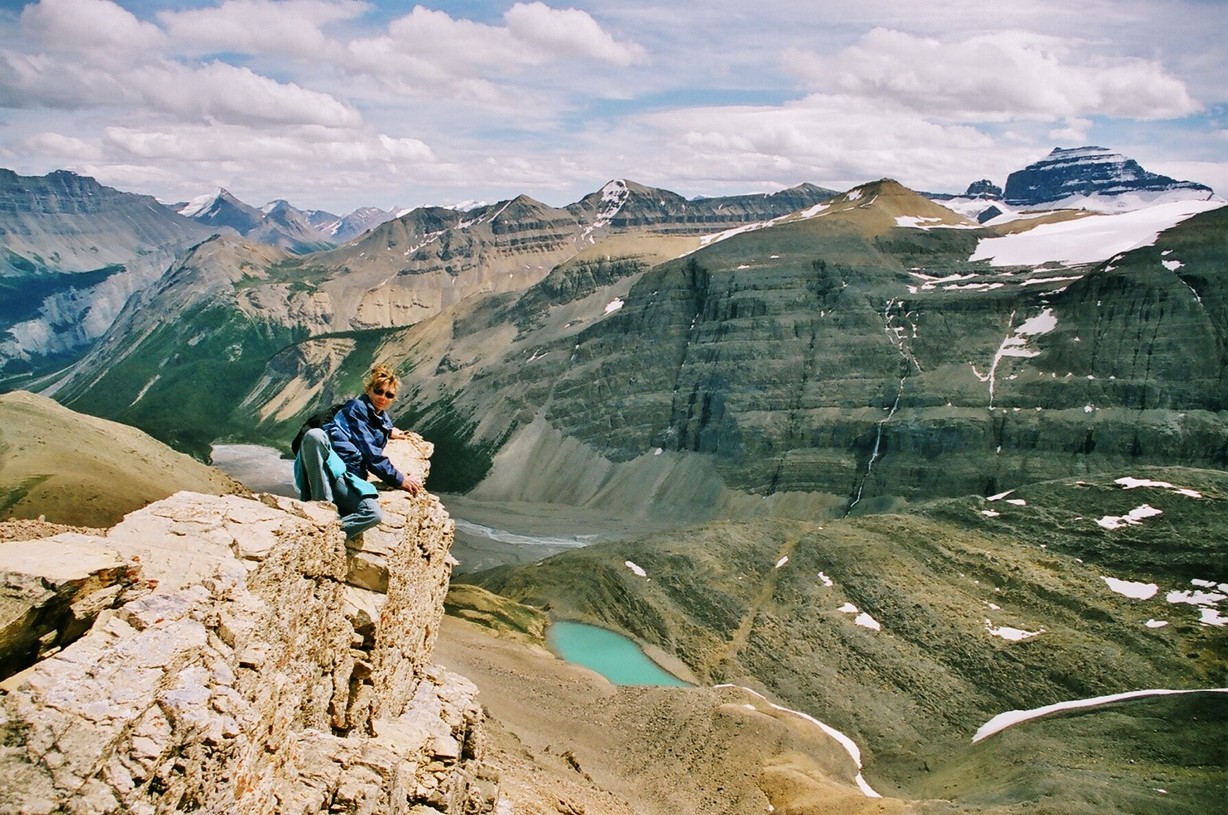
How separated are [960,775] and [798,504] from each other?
93859 millimetres

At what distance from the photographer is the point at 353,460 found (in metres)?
16.8

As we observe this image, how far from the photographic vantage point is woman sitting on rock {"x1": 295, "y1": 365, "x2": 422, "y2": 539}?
15789 millimetres

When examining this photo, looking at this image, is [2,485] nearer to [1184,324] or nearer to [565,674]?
[565,674]

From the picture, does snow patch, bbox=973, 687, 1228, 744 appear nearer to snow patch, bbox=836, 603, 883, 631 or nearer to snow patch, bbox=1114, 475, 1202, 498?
snow patch, bbox=836, 603, 883, 631

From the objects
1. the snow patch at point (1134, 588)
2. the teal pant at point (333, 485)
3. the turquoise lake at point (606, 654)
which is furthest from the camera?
the turquoise lake at point (606, 654)

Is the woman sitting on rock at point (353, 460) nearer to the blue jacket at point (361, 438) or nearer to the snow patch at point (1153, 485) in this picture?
the blue jacket at point (361, 438)


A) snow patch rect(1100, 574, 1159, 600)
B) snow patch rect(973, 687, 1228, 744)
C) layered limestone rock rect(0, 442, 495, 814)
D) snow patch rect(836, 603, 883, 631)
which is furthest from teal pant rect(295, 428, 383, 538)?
snow patch rect(1100, 574, 1159, 600)

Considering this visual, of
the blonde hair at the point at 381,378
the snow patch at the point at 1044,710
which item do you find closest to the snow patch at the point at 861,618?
the snow patch at the point at 1044,710

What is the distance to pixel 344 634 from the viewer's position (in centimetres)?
1550

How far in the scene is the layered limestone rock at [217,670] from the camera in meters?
8.84

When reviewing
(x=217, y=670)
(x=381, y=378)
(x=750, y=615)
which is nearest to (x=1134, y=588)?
(x=750, y=615)

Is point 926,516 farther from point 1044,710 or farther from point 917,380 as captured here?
point 917,380

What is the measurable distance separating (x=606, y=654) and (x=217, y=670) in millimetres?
88775

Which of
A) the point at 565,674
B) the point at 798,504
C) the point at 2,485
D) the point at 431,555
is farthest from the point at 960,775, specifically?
the point at 798,504
